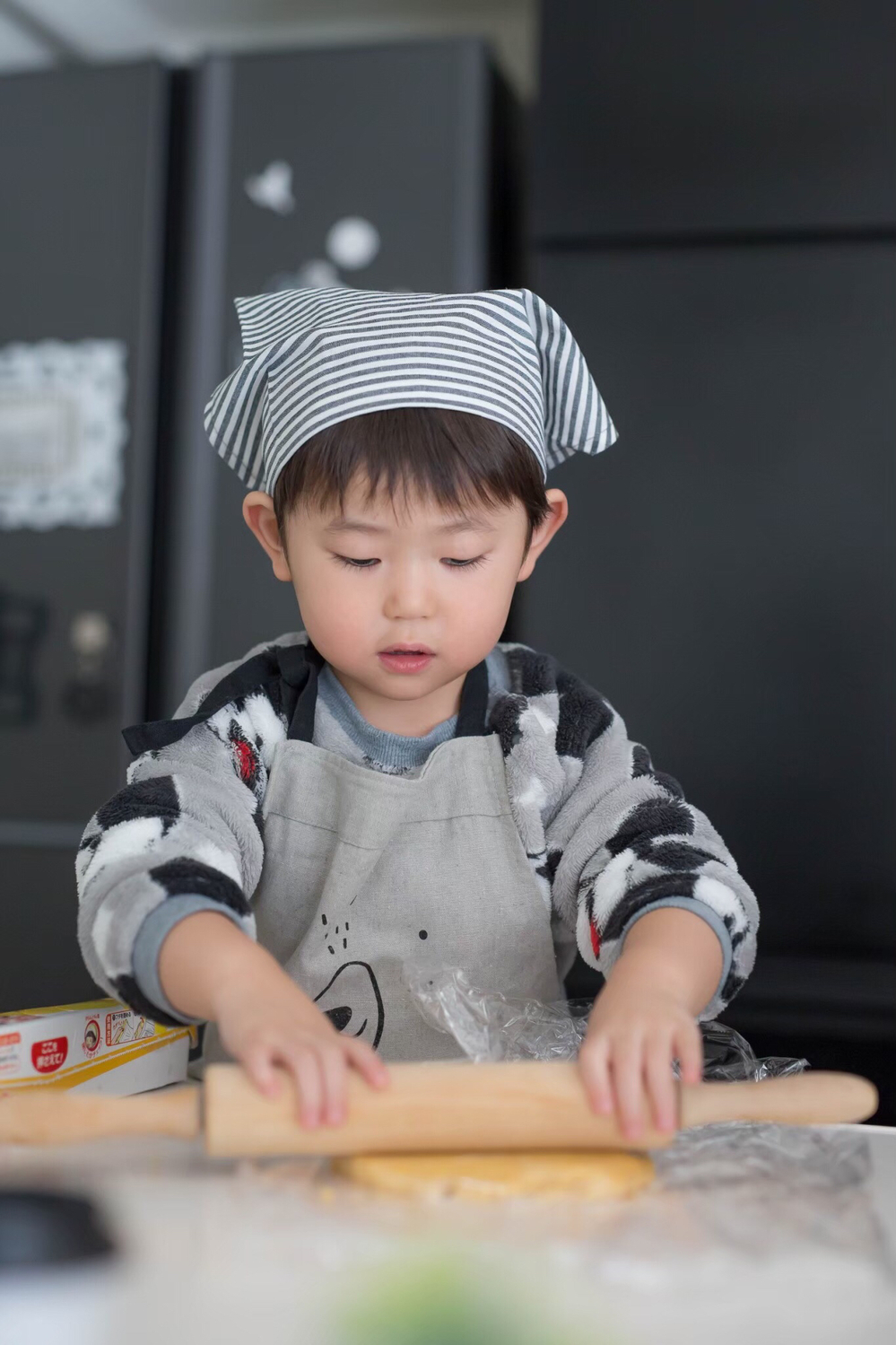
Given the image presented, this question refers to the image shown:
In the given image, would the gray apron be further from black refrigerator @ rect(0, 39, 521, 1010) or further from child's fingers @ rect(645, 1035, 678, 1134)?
black refrigerator @ rect(0, 39, 521, 1010)

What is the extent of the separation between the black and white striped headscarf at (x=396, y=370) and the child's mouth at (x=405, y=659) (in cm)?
14

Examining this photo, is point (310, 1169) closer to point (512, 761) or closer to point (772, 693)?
point (512, 761)

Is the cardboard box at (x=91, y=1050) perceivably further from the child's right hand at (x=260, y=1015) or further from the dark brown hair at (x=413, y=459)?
the dark brown hair at (x=413, y=459)

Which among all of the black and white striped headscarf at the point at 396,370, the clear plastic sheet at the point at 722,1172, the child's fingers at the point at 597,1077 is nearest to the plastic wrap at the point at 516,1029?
the clear plastic sheet at the point at 722,1172

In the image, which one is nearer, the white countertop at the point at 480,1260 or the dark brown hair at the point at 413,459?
the white countertop at the point at 480,1260

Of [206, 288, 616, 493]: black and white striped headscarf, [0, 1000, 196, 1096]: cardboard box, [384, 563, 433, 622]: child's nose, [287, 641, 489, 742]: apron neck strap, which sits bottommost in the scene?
[0, 1000, 196, 1096]: cardboard box

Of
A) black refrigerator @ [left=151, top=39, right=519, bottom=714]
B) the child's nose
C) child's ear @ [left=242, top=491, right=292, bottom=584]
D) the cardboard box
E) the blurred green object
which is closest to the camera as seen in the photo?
the blurred green object

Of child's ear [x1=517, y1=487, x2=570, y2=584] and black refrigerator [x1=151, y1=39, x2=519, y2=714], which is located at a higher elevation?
black refrigerator [x1=151, y1=39, x2=519, y2=714]

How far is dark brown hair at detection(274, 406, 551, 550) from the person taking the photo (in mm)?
743

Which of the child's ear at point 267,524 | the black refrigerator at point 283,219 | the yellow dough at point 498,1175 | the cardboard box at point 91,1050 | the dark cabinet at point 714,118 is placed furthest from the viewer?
the black refrigerator at point 283,219

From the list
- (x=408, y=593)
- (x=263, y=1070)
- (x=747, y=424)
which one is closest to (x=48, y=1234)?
(x=263, y=1070)

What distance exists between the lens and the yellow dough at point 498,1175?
0.49 metres

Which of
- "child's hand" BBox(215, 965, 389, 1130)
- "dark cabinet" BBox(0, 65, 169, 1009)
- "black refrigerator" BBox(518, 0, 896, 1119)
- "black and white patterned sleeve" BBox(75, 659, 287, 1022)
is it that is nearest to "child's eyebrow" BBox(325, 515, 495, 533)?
"black and white patterned sleeve" BBox(75, 659, 287, 1022)

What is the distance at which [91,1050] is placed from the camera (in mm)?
660
